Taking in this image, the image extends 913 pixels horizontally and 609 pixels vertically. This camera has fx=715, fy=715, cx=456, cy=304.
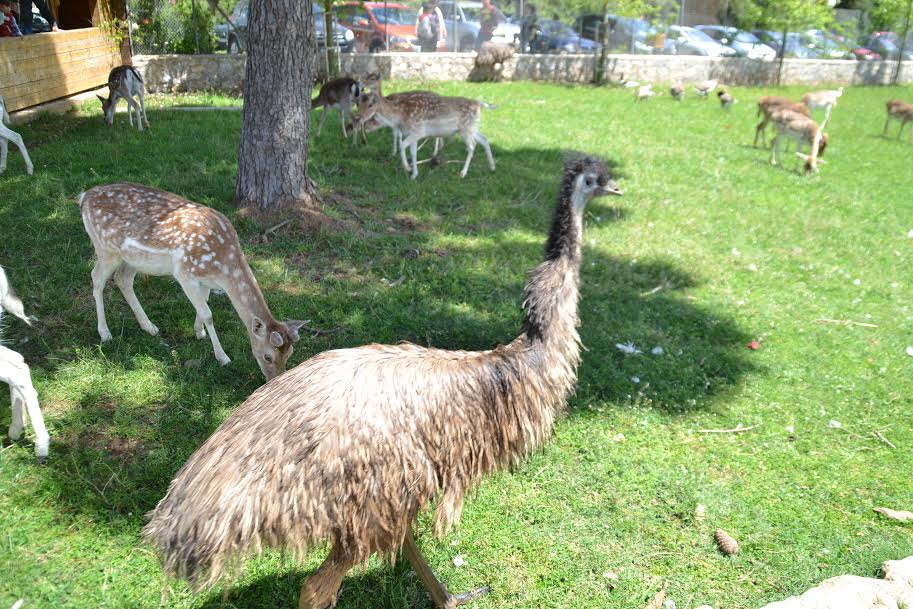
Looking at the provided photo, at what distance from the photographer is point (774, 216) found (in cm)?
973

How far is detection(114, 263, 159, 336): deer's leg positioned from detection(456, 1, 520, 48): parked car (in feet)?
57.3

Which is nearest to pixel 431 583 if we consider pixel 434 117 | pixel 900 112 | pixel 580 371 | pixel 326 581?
pixel 326 581

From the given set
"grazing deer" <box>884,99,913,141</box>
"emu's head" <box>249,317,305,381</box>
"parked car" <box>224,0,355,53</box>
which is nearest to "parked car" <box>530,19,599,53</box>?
"parked car" <box>224,0,355,53</box>

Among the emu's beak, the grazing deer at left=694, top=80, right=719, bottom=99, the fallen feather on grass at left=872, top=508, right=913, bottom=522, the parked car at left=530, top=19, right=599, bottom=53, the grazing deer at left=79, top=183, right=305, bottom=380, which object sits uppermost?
the parked car at left=530, top=19, right=599, bottom=53

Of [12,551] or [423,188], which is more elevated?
[423,188]

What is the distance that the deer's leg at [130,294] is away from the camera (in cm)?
573

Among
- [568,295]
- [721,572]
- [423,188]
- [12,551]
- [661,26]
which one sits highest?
[661,26]

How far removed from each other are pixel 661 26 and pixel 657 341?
18927 mm

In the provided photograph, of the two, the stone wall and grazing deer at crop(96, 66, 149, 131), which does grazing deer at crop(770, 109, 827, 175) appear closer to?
the stone wall

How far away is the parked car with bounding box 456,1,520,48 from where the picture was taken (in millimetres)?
21203

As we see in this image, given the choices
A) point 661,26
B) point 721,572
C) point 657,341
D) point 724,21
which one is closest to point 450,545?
point 721,572

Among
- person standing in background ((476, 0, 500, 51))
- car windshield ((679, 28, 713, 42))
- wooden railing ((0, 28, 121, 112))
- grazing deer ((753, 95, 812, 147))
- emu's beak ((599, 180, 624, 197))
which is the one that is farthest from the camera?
car windshield ((679, 28, 713, 42))

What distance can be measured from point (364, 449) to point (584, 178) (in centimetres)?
198

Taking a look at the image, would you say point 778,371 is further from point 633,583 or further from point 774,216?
point 774,216
